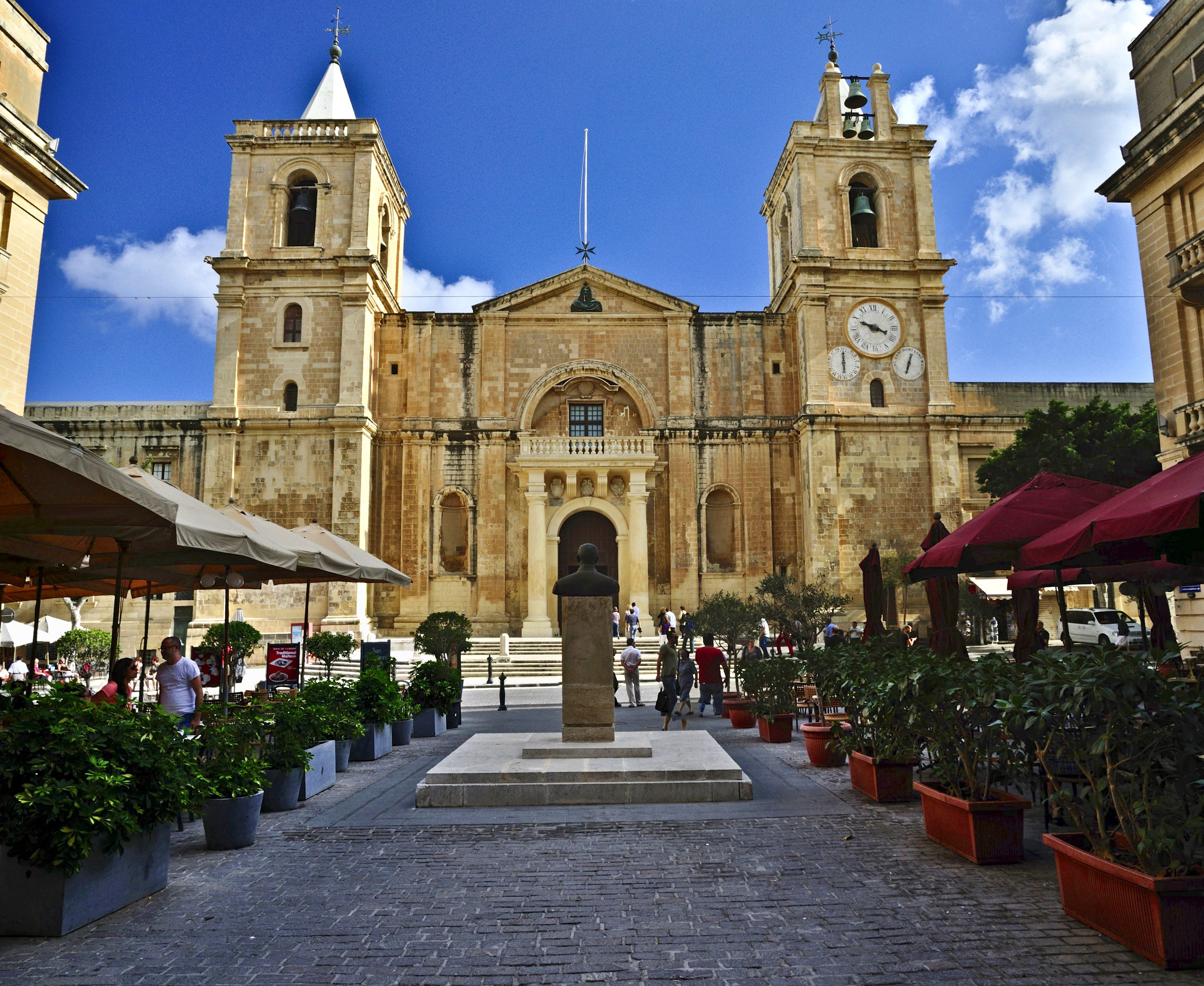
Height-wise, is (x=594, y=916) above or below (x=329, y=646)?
below

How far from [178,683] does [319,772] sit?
191 cm

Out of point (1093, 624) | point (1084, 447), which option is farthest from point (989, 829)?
point (1084, 447)

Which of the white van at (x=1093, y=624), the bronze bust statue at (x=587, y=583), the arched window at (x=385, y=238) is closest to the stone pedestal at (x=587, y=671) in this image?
the bronze bust statue at (x=587, y=583)

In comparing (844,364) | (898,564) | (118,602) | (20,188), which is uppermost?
(844,364)

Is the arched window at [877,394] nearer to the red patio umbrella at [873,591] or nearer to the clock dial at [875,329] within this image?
the clock dial at [875,329]

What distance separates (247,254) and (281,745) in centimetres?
2477

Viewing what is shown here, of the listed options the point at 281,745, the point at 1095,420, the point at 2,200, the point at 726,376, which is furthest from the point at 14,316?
the point at 1095,420

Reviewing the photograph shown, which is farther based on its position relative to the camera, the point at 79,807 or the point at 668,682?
the point at 668,682

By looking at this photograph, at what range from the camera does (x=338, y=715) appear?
9.95m

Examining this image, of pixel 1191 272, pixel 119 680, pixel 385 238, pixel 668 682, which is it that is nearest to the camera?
pixel 119 680

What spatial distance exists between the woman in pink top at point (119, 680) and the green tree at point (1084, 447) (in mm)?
22241

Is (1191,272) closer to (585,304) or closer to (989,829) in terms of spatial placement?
(989,829)

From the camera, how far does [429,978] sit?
167 inches

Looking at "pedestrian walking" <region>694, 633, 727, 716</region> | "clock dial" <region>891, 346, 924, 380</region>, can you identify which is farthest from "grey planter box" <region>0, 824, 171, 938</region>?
"clock dial" <region>891, 346, 924, 380</region>
